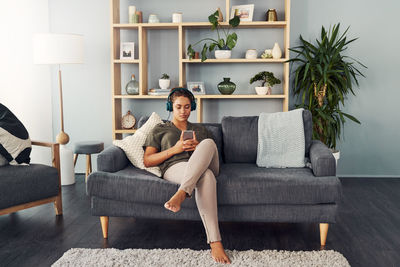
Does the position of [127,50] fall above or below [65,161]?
above

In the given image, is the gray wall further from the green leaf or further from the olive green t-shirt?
the olive green t-shirt

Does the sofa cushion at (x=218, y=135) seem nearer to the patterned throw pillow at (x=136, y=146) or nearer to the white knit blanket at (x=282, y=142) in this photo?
the white knit blanket at (x=282, y=142)

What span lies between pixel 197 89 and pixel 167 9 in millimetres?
990

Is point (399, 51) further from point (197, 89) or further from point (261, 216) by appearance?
point (261, 216)

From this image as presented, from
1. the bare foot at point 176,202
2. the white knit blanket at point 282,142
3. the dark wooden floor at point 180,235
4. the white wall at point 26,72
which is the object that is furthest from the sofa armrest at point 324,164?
the white wall at point 26,72

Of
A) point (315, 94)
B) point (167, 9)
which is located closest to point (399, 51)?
point (315, 94)

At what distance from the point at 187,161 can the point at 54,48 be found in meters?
2.11

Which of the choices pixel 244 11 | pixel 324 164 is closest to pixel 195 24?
pixel 244 11

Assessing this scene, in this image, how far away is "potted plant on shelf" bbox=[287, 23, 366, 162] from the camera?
4.45 m

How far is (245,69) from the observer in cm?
495

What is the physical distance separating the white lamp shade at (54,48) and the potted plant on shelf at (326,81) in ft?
7.41

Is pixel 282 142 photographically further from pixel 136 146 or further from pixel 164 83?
pixel 164 83

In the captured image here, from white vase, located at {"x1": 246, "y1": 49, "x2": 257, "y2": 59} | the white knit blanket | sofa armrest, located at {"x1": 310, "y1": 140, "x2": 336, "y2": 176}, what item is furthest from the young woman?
white vase, located at {"x1": 246, "y1": 49, "x2": 257, "y2": 59}

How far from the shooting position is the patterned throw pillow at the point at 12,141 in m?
3.33
